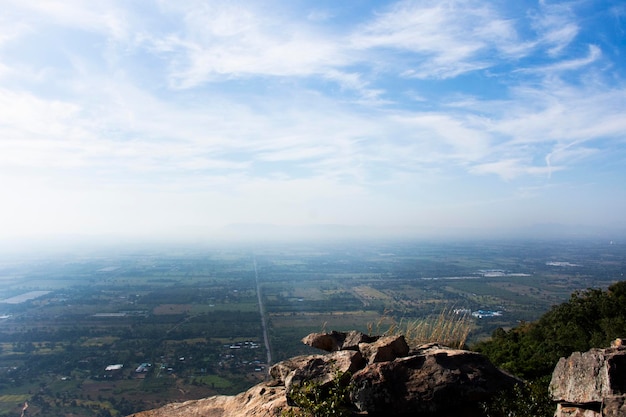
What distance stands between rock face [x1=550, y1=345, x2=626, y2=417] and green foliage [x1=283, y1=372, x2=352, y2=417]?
258 centimetres

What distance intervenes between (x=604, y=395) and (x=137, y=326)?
4647cm

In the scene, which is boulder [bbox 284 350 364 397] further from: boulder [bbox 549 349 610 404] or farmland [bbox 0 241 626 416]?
farmland [bbox 0 241 626 416]

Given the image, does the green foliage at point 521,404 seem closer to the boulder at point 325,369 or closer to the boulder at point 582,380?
the boulder at point 582,380

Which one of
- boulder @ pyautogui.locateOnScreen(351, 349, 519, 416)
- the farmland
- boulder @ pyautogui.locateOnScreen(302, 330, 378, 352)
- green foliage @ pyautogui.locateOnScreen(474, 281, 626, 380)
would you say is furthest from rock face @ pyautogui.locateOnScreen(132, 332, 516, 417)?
green foliage @ pyautogui.locateOnScreen(474, 281, 626, 380)

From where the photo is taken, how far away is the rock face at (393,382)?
5.12 metres

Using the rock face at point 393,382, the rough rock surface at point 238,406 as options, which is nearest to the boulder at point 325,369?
the rock face at point 393,382

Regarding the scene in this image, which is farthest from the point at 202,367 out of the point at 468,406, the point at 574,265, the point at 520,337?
the point at 574,265

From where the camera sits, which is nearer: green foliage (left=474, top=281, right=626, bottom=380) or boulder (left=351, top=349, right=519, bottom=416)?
boulder (left=351, top=349, right=519, bottom=416)

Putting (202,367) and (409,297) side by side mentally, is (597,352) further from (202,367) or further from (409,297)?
(409,297)

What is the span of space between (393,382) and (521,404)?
152cm

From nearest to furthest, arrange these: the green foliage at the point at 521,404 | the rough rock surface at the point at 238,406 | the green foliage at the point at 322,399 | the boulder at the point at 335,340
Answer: the green foliage at the point at 521,404, the green foliage at the point at 322,399, the rough rock surface at the point at 238,406, the boulder at the point at 335,340

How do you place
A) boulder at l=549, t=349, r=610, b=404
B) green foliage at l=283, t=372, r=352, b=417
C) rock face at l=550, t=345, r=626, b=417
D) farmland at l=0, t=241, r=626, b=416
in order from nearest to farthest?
rock face at l=550, t=345, r=626, b=417, boulder at l=549, t=349, r=610, b=404, green foliage at l=283, t=372, r=352, b=417, farmland at l=0, t=241, r=626, b=416

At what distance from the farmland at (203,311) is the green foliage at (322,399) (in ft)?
11.4

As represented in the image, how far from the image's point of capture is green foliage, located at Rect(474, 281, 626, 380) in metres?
10.3
